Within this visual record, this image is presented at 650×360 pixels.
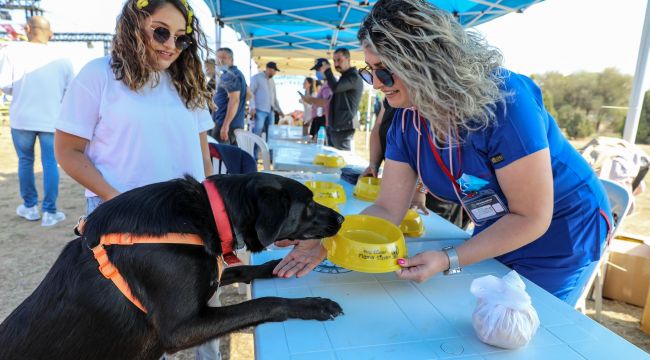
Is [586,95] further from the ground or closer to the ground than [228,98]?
further from the ground

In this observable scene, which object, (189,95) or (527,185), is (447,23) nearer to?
(527,185)

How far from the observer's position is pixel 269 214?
1.43m

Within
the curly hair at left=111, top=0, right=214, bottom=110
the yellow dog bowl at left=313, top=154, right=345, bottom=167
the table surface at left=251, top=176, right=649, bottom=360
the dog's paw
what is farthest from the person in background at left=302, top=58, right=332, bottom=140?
the dog's paw

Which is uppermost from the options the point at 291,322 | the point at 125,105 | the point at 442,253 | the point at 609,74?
the point at 609,74

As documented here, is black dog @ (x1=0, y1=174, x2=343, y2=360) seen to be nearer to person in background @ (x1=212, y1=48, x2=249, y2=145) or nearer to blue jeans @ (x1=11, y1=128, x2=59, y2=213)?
blue jeans @ (x1=11, y1=128, x2=59, y2=213)

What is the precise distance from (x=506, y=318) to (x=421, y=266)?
0.34 metres

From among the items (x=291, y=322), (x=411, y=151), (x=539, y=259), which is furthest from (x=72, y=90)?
(x=539, y=259)

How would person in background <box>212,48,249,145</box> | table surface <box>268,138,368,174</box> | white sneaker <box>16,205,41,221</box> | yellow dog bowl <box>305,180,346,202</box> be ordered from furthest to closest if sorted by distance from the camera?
person in background <box>212,48,249,145</box> → white sneaker <box>16,205,41,221</box> → table surface <box>268,138,368,174</box> → yellow dog bowl <box>305,180,346,202</box>

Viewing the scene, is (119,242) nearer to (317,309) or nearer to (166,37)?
(317,309)

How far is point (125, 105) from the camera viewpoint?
1.66 meters

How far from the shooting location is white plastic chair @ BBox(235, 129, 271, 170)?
447cm

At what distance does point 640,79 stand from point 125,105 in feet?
14.1

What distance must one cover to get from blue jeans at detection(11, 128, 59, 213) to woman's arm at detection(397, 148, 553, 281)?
495cm

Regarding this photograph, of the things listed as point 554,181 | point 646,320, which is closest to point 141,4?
point 554,181
